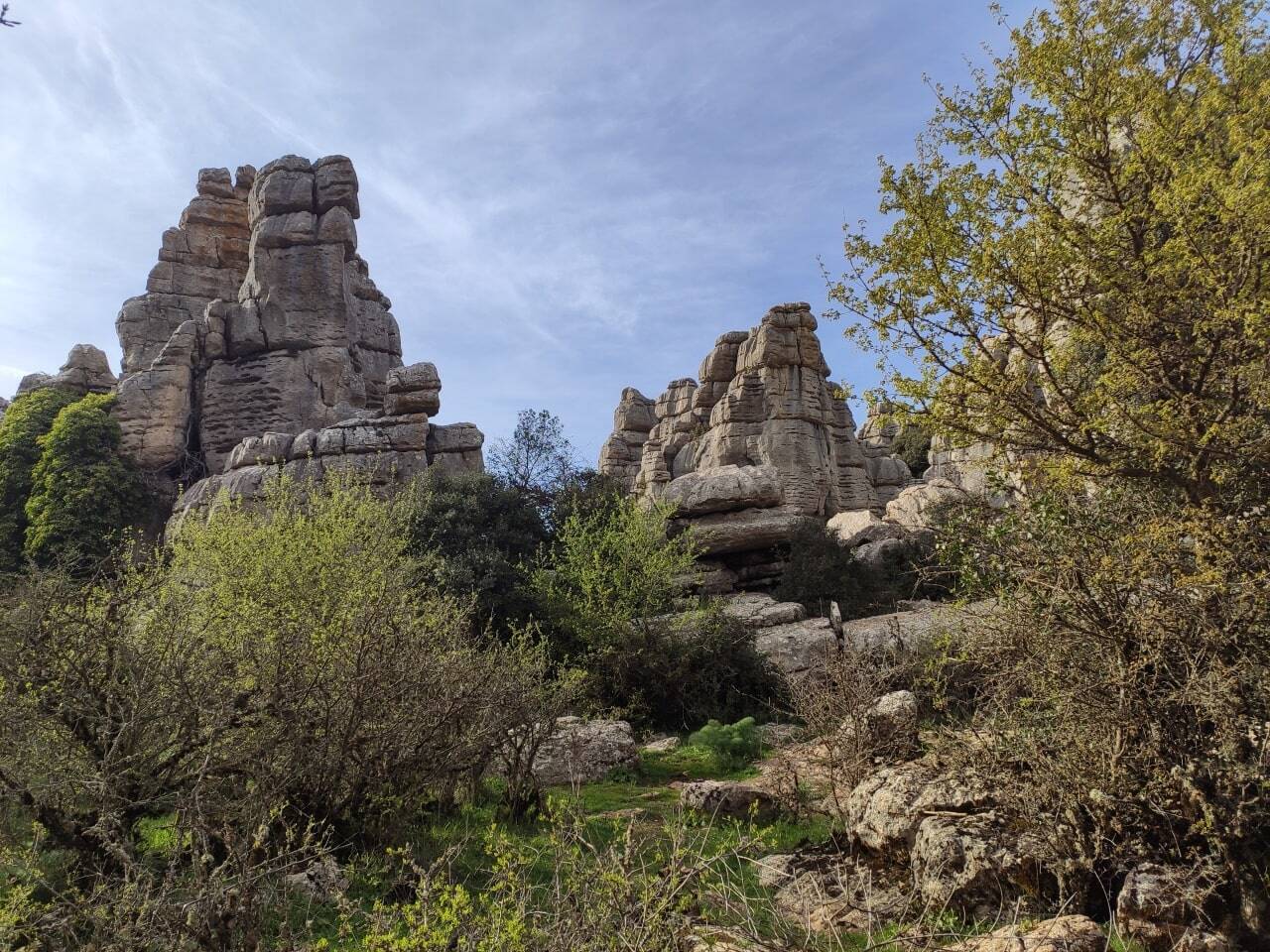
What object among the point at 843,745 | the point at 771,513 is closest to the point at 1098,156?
the point at 843,745

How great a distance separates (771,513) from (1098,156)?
1788 centimetres

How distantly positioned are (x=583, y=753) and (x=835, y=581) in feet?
39.1

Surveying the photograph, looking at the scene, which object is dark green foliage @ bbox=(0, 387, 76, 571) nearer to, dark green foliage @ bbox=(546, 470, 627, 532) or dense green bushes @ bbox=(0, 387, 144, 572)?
dense green bushes @ bbox=(0, 387, 144, 572)

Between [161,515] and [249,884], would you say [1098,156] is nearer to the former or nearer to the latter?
[249,884]

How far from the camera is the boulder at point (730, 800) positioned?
28.9 feet

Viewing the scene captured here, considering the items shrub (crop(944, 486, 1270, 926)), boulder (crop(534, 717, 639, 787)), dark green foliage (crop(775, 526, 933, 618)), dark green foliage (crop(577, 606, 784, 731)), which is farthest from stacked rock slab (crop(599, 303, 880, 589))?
shrub (crop(944, 486, 1270, 926))

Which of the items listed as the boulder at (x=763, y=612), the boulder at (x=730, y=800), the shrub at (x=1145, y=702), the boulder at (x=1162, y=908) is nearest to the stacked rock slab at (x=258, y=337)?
the boulder at (x=763, y=612)

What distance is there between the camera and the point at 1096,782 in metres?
5.65

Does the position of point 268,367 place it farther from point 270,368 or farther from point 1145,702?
point 1145,702

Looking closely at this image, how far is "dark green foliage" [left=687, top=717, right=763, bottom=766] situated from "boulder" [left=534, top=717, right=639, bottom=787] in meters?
1.37

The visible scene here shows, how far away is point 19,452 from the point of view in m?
35.0

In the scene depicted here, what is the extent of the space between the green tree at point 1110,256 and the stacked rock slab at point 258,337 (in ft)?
106

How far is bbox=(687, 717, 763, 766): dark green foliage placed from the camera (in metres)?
13.1

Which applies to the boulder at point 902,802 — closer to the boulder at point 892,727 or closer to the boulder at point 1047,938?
the boulder at point 892,727
